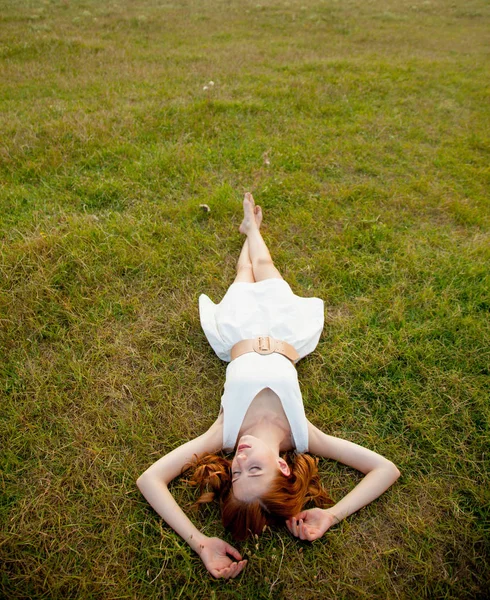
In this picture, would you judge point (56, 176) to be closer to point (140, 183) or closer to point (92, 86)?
point (140, 183)

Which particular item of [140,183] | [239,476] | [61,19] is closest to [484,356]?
[239,476]

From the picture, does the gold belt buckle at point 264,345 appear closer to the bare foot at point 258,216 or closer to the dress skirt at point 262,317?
the dress skirt at point 262,317

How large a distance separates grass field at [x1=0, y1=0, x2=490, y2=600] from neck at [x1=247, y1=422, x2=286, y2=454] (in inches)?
18.9

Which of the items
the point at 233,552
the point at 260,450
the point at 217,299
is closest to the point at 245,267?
the point at 217,299

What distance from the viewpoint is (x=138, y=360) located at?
124 inches

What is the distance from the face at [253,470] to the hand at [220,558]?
37 centimetres

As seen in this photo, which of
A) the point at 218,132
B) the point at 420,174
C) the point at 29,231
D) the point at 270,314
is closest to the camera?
the point at 270,314

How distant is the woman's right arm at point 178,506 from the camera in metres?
2.20

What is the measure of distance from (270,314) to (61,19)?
1253 cm

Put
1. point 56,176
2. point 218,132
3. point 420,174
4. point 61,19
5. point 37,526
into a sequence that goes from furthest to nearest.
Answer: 1. point 61,19
2. point 218,132
3. point 420,174
4. point 56,176
5. point 37,526

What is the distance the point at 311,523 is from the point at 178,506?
88cm

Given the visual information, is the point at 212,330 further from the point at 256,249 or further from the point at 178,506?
the point at 178,506

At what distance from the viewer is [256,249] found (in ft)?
12.2

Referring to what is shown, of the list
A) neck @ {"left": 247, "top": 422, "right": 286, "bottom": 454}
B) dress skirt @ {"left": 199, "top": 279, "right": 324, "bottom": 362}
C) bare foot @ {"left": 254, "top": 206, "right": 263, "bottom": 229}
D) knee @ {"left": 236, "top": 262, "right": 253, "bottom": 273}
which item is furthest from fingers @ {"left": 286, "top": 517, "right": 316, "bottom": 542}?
bare foot @ {"left": 254, "top": 206, "right": 263, "bottom": 229}
